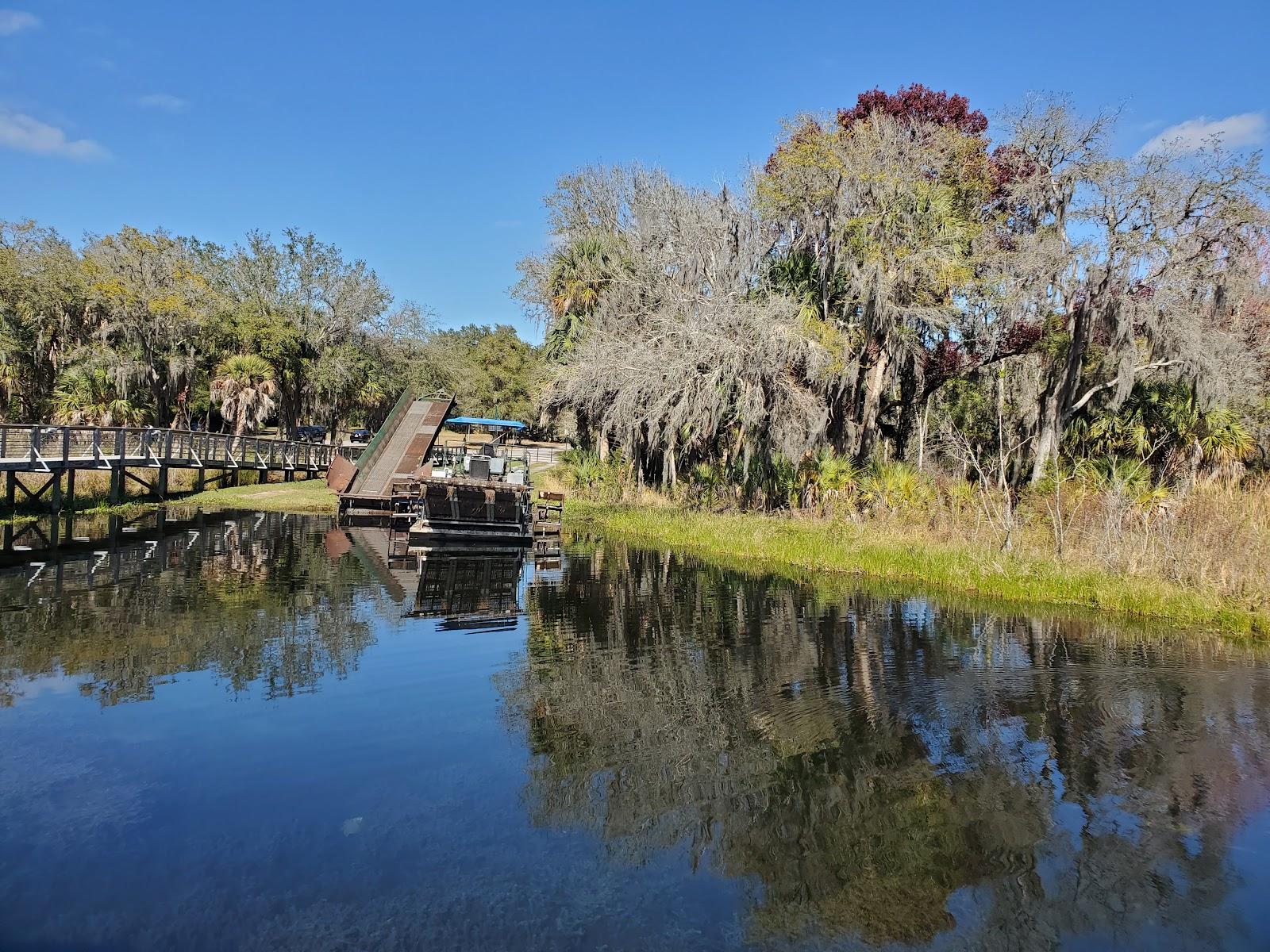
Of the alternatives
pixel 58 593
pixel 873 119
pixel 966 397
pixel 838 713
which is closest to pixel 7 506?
pixel 58 593

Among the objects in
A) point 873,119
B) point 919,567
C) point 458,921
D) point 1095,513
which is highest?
point 873,119

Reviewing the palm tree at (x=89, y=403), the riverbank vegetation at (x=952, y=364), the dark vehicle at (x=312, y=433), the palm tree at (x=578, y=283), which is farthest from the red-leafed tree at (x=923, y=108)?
the dark vehicle at (x=312, y=433)

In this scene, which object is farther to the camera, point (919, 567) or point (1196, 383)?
point (1196, 383)

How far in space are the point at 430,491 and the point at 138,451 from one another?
11984mm

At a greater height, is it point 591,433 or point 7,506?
point 591,433

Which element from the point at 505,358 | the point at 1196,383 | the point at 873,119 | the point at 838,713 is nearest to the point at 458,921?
the point at 838,713

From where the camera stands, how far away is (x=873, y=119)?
27328mm

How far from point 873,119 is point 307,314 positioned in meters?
32.6

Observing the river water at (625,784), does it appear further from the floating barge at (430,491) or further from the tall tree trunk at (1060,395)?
the tall tree trunk at (1060,395)

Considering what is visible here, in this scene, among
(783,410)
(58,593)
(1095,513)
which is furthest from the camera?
(783,410)

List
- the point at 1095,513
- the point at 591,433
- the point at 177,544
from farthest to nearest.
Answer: the point at 591,433
the point at 177,544
the point at 1095,513

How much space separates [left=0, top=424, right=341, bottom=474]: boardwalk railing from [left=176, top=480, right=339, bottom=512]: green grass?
44.8 inches

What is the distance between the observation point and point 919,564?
18.2 m

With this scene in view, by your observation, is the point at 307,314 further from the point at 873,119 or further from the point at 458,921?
the point at 458,921
